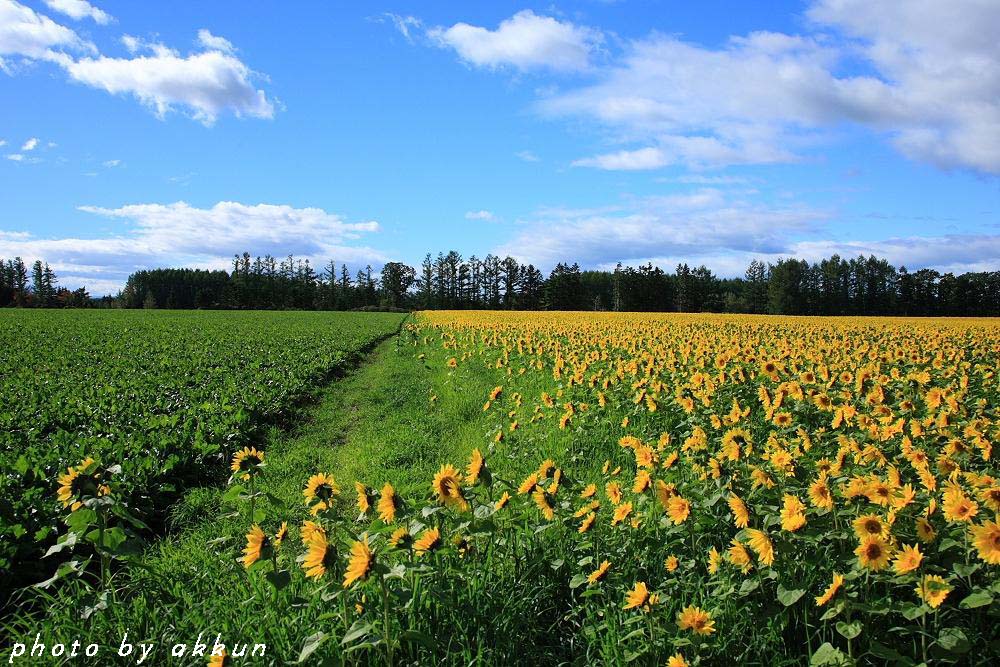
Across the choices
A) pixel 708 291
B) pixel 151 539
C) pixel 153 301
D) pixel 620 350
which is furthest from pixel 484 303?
pixel 151 539

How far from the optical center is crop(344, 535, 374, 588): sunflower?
236 cm

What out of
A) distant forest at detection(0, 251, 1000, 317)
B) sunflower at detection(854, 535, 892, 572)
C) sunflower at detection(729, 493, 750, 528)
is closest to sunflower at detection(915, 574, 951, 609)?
sunflower at detection(854, 535, 892, 572)

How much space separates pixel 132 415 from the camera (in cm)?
867

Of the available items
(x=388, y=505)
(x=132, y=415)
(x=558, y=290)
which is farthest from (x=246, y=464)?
(x=558, y=290)

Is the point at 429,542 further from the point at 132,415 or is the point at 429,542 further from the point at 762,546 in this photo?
the point at 132,415

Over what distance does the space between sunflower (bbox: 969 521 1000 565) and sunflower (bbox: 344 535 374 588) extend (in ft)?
8.06

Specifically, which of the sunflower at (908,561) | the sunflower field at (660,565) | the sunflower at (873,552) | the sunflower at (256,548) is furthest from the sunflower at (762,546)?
the sunflower at (256,548)

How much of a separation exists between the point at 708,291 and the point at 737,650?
100 metres

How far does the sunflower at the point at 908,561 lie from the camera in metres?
2.51

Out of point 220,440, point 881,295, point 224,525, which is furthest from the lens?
point 881,295

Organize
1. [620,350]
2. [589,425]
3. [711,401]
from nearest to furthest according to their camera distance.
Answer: [711,401], [589,425], [620,350]

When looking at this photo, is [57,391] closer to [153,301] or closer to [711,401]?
[711,401]

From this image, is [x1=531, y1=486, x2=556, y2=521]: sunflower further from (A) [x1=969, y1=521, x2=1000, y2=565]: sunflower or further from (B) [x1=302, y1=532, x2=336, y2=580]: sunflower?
(A) [x1=969, y1=521, x2=1000, y2=565]: sunflower

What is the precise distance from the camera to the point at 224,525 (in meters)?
5.26
